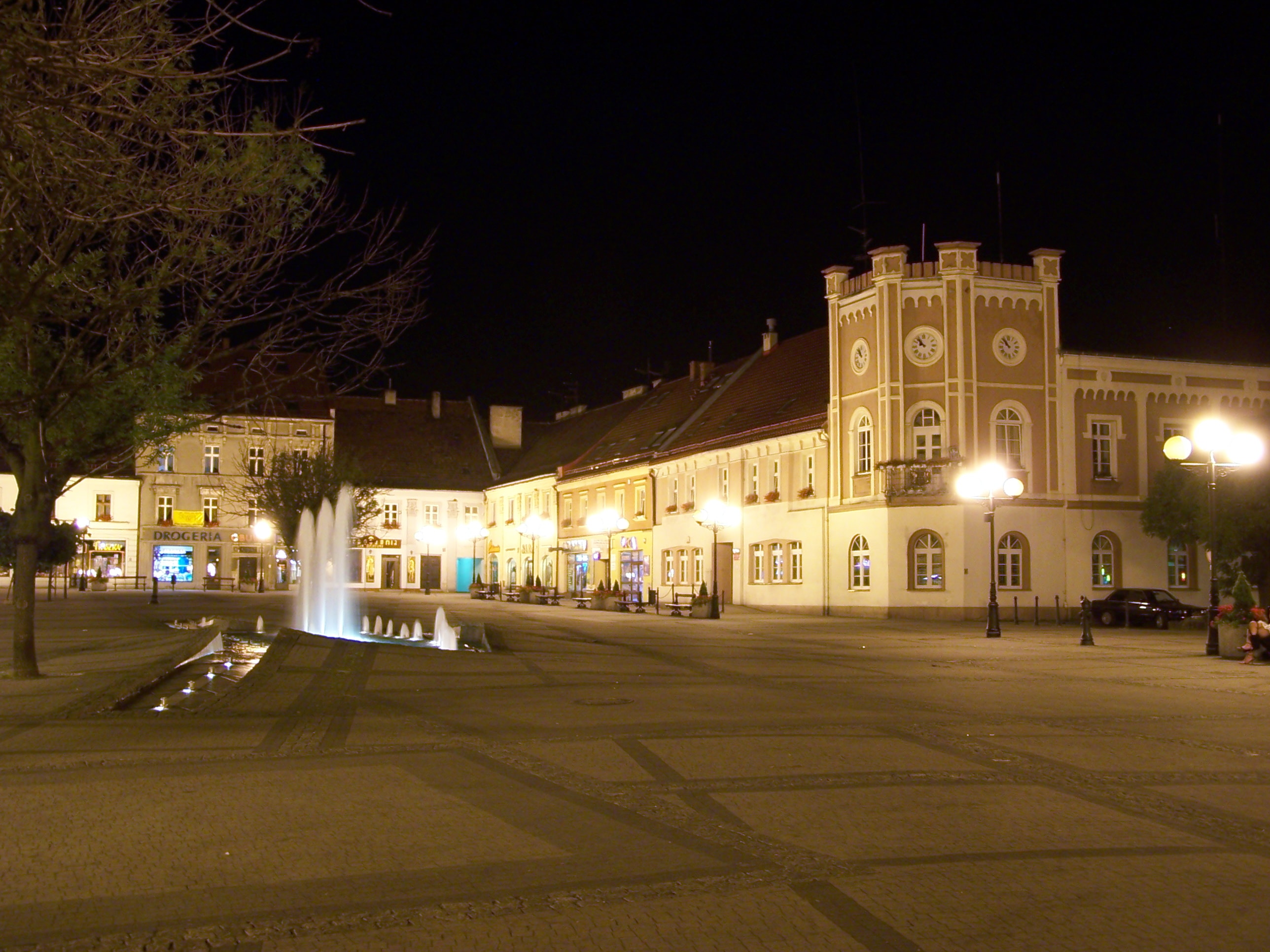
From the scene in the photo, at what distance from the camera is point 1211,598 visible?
2575cm

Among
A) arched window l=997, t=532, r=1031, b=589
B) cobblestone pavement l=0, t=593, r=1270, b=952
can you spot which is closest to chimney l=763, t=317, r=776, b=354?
arched window l=997, t=532, r=1031, b=589

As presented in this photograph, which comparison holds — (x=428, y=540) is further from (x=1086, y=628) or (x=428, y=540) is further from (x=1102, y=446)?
(x=1086, y=628)

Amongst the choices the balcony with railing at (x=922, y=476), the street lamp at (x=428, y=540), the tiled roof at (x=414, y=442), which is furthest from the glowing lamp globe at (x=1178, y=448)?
the tiled roof at (x=414, y=442)

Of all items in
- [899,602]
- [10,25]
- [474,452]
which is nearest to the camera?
[10,25]

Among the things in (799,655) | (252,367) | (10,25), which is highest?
(10,25)

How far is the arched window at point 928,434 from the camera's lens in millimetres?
40969

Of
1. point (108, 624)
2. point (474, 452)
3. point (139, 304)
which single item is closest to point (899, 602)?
point (108, 624)

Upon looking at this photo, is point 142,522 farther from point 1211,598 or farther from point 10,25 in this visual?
point 10,25

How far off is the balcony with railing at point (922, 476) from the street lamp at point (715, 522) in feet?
20.3

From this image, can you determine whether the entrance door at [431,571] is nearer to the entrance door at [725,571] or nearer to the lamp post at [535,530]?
the lamp post at [535,530]

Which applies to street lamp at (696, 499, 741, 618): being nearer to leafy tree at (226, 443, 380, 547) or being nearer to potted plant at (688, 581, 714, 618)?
potted plant at (688, 581, 714, 618)

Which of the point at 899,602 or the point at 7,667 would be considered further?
the point at 899,602

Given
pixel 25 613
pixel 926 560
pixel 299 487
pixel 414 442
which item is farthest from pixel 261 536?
pixel 25 613

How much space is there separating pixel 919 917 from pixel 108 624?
99.1 ft
